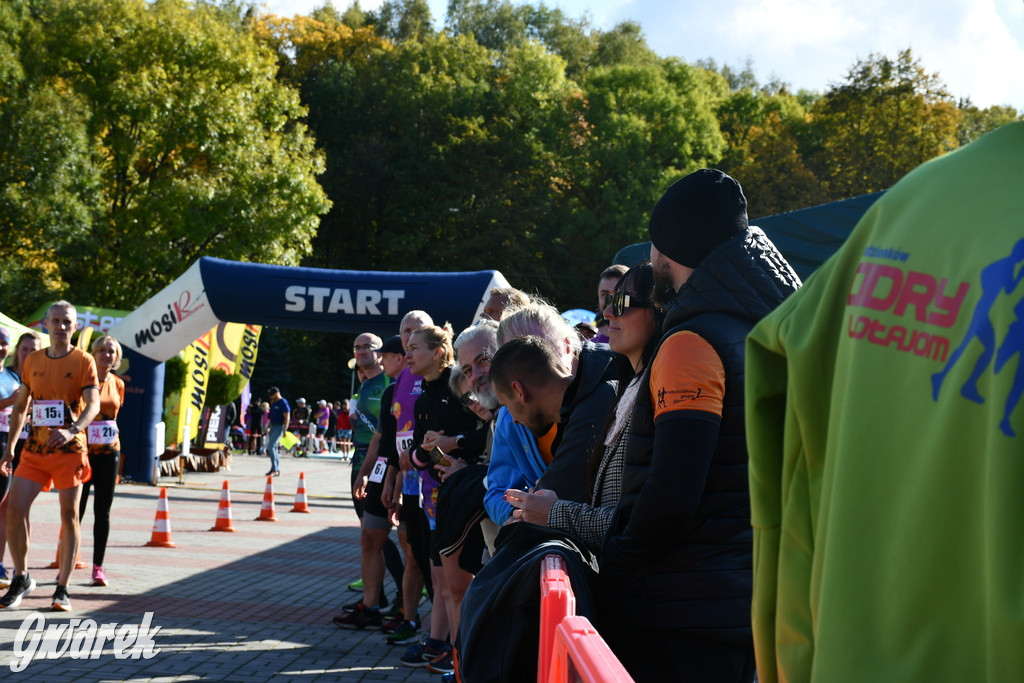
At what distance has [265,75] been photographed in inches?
1356

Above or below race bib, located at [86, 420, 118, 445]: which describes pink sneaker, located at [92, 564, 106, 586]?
below

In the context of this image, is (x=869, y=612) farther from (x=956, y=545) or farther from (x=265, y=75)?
(x=265, y=75)

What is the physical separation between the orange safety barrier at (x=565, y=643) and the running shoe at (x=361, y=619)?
5.51 m

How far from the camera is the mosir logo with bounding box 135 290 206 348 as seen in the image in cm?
1413

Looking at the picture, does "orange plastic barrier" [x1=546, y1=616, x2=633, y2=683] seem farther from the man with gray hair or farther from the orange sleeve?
the man with gray hair

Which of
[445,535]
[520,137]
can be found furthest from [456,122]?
[445,535]

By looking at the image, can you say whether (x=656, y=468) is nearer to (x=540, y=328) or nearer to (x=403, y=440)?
(x=540, y=328)

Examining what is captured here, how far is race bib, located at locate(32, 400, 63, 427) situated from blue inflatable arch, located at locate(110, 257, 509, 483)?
522 centimetres

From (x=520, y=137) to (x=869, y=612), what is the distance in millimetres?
45488

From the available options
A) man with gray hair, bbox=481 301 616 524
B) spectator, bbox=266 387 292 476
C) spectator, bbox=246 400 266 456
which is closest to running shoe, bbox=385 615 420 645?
man with gray hair, bbox=481 301 616 524

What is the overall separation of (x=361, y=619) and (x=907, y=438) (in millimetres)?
7022

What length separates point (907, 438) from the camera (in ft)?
3.85

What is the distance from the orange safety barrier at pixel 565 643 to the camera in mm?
1602

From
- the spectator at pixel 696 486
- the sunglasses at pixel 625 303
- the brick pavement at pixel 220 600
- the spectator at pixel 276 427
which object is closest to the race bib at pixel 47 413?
the brick pavement at pixel 220 600
